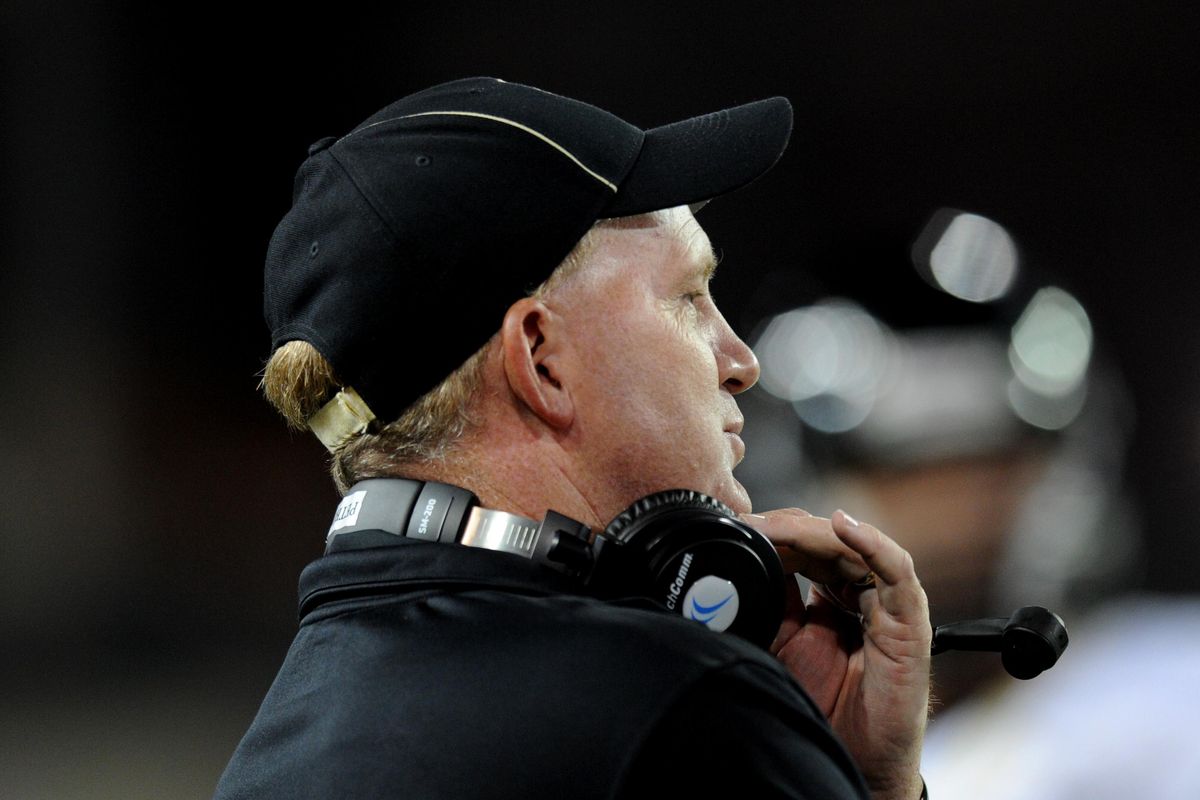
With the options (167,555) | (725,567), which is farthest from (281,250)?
(167,555)

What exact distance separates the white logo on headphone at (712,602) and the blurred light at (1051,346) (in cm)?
149

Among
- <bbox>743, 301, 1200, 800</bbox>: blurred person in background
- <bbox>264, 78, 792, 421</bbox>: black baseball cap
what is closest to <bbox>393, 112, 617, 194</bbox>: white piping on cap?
<bbox>264, 78, 792, 421</bbox>: black baseball cap

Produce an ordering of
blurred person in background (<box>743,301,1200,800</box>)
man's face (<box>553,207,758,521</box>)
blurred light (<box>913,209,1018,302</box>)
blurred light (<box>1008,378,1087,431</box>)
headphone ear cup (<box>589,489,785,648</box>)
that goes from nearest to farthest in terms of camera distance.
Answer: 1. headphone ear cup (<box>589,489,785,648</box>)
2. man's face (<box>553,207,758,521</box>)
3. blurred person in background (<box>743,301,1200,800</box>)
4. blurred light (<box>1008,378,1087,431</box>)
5. blurred light (<box>913,209,1018,302</box>)

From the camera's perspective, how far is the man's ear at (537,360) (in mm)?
830

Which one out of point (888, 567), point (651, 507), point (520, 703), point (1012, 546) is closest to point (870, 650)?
point (888, 567)

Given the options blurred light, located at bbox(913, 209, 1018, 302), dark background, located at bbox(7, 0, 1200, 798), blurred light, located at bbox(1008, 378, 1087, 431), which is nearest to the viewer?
blurred light, located at bbox(1008, 378, 1087, 431)

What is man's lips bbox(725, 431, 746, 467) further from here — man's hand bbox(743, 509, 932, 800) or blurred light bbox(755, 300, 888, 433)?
blurred light bbox(755, 300, 888, 433)

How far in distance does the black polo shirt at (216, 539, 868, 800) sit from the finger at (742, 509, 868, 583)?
24cm

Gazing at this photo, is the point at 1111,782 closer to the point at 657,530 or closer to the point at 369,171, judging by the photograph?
the point at 657,530

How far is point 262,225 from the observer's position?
2.95 meters

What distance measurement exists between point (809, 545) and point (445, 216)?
406mm

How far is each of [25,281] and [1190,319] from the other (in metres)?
2.97

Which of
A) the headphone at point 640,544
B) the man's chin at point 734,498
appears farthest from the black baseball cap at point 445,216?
the man's chin at point 734,498

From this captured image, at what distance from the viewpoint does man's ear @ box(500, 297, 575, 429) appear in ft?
2.72
